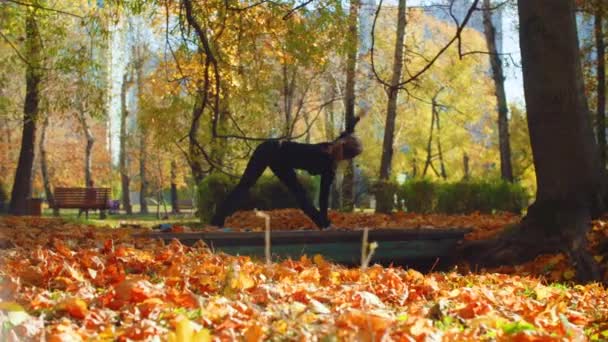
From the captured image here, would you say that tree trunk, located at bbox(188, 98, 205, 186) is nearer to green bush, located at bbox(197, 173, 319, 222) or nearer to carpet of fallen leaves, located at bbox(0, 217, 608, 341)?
green bush, located at bbox(197, 173, 319, 222)

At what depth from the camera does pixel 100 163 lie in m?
52.4

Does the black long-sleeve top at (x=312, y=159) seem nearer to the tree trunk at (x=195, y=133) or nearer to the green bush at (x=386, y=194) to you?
the tree trunk at (x=195, y=133)

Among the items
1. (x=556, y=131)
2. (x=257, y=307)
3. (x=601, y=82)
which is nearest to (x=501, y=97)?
(x=601, y=82)

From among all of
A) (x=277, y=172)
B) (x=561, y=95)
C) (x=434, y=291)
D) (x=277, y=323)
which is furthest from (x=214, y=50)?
(x=277, y=323)

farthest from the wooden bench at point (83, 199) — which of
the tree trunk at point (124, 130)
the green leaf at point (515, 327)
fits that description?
the green leaf at point (515, 327)

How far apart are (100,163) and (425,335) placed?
52.4 metres

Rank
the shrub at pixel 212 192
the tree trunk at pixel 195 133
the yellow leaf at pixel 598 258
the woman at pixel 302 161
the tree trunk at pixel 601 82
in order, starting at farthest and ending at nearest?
the tree trunk at pixel 601 82
the shrub at pixel 212 192
the woman at pixel 302 161
the tree trunk at pixel 195 133
the yellow leaf at pixel 598 258

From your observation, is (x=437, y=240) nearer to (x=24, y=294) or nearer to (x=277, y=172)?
(x=277, y=172)

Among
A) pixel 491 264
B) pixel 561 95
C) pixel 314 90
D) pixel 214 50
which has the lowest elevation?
pixel 491 264

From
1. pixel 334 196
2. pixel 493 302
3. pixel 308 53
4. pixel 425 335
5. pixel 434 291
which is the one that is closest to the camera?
pixel 425 335

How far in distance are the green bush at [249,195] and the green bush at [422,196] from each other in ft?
10.3

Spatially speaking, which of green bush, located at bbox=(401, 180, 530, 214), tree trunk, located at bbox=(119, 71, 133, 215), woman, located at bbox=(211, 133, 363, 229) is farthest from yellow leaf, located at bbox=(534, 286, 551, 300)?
tree trunk, located at bbox=(119, 71, 133, 215)

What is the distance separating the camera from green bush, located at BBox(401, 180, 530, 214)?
17.6m

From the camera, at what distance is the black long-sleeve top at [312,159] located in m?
9.30
